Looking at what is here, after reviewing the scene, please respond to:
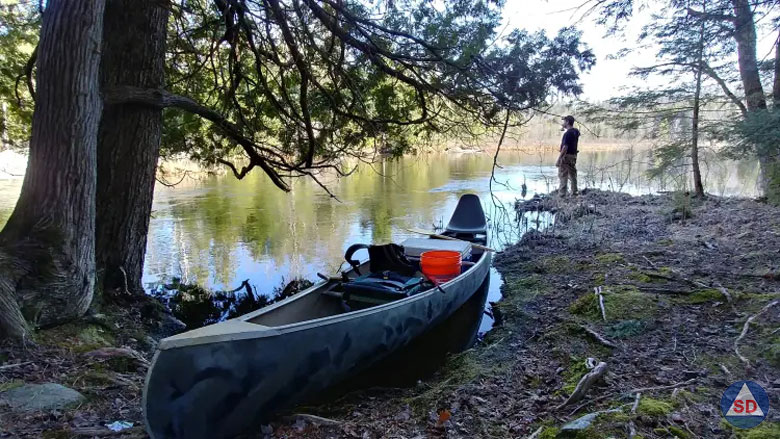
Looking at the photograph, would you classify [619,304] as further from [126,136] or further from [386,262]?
[126,136]

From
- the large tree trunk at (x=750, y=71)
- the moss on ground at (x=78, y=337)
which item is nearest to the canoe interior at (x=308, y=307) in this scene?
the moss on ground at (x=78, y=337)

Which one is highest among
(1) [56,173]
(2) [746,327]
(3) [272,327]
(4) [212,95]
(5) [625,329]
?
(4) [212,95]

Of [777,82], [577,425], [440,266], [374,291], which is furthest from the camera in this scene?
[777,82]

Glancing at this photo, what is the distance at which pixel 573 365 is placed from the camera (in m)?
3.00

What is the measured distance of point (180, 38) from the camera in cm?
506

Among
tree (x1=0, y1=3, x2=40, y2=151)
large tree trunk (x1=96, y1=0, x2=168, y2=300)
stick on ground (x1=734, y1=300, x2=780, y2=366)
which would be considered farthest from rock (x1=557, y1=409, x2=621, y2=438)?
tree (x1=0, y1=3, x2=40, y2=151)

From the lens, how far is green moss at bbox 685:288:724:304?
3.67 metres

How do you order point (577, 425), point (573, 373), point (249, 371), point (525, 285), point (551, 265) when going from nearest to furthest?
point (577, 425)
point (249, 371)
point (573, 373)
point (525, 285)
point (551, 265)

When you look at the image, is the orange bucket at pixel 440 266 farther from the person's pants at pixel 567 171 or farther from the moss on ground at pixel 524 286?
the person's pants at pixel 567 171

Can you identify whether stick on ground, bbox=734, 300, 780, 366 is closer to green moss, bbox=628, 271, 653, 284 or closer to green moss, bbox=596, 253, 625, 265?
green moss, bbox=628, 271, 653, 284

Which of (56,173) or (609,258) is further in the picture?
(609,258)

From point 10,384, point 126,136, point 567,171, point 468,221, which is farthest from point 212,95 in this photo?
point 567,171

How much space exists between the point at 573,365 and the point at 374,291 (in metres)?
1.69

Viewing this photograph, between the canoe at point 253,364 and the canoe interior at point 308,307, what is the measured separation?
0.01 m
